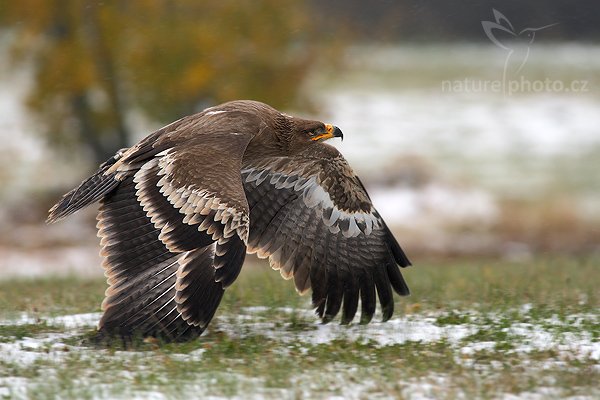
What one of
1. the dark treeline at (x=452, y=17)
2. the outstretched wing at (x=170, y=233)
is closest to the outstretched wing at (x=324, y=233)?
the outstretched wing at (x=170, y=233)

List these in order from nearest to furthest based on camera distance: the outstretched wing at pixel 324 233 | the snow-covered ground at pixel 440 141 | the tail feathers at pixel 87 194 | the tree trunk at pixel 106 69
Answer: the tail feathers at pixel 87 194 < the outstretched wing at pixel 324 233 < the tree trunk at pixel 106 69 < the snow-covered ground at pixel 440 141

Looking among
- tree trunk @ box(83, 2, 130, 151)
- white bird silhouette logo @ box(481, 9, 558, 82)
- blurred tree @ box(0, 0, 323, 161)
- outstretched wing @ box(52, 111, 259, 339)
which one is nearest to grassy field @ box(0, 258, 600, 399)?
outstretched wing @ box(52, 111, 259, 339)

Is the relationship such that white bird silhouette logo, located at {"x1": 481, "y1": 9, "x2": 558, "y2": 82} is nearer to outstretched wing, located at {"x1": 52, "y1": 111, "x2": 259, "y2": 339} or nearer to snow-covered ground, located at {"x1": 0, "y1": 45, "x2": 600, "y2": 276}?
snow-covered ground, located at {"x1": 0, "y1": 45, "x2": 600, "y2": 276}

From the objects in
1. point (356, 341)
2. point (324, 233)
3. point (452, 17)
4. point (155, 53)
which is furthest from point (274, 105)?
point (356, 341)

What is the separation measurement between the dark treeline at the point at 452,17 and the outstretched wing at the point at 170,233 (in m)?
23.8

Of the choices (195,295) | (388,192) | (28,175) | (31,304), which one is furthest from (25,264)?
(195,295)

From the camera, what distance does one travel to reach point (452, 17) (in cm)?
3362

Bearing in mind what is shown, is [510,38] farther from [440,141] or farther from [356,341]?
[356,341]

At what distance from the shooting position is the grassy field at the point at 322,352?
19.9 feet

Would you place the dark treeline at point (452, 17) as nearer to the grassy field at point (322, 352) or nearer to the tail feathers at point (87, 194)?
the grassy field at point (322, 352)

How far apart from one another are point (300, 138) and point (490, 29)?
92.8 ft

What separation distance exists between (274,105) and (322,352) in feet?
51.1

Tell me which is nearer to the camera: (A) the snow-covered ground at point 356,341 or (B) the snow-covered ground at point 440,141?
(A) the snow-covered ground at point 356,341

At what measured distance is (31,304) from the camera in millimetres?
9555
